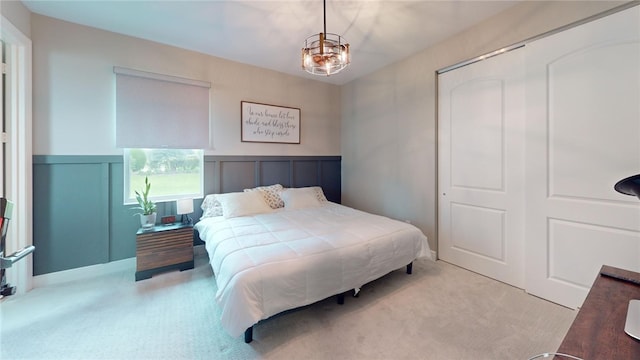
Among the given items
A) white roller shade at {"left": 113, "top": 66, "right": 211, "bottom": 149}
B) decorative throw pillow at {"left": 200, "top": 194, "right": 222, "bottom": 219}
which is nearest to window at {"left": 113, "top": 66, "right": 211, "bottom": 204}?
white roller shade at {"left": 113, "top": 66, "right": 211, "bottom": 149}

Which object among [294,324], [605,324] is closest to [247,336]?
[294,324]

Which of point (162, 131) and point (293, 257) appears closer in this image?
point (293, 257)

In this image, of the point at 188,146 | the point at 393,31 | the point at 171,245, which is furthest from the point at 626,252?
the point at 188,146

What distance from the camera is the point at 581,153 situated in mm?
2014

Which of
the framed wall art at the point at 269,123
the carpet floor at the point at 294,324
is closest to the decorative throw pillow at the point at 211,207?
the carpet floor at the point at 294,324

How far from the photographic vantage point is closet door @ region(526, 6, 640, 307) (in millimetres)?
1830

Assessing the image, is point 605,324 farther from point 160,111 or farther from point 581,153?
point 160,111

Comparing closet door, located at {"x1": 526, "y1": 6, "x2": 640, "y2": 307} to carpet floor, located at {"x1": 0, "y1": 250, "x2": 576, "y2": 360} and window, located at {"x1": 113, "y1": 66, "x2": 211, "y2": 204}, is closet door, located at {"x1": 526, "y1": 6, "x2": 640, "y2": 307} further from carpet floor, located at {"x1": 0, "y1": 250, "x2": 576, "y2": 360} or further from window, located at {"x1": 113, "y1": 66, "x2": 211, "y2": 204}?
window, located at {"x1": 113, "y1": 66, "x2": 211, "y2": 204}

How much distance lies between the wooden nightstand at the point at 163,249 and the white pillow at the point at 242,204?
1.50ft

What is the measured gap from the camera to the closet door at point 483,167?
7.99 ft

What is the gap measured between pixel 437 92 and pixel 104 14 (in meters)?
3.69

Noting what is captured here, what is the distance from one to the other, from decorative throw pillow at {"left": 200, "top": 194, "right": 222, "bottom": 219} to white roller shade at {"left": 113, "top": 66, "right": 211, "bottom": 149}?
27.6 inches

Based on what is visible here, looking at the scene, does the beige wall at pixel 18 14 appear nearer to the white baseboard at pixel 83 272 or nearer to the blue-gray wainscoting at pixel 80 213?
the blue-gray wainscoting at pixel 80 213

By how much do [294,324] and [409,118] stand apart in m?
2.81
